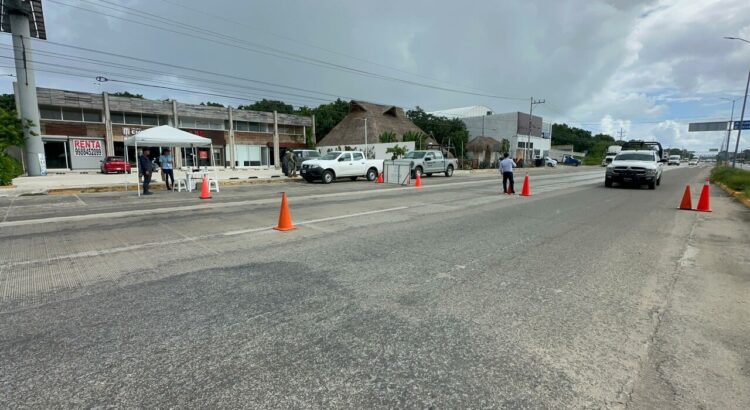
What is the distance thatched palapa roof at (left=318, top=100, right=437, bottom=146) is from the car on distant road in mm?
34084

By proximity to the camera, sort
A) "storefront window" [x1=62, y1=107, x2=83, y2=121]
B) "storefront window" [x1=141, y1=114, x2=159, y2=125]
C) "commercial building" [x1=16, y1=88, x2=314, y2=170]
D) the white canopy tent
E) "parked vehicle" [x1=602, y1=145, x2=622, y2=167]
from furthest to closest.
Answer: "storefront window" [x1=141, y1=114, x2=159, y2=125] < "parked vehicle" [x1=602, y1=145, x2=622, y2=167] < "storefront window" [x1=62, y1=107, x2=83, y2=121] < "commercial building" [x1=16, y1=88, x2=314, y2=170] < the white canopy tent

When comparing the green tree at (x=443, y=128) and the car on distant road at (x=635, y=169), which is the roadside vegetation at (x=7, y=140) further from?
the green tree at (x=443, y=128)

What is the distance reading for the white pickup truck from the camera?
2086cm

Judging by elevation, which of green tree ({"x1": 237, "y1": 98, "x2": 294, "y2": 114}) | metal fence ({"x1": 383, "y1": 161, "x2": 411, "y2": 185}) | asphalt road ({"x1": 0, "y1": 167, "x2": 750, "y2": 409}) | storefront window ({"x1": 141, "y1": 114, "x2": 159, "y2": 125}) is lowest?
asphalt road ({"x1": 0, "y1": 167, "x2": 750, "y2": 409})

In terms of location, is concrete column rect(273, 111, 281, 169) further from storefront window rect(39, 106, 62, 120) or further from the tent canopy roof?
the tent canopy roof

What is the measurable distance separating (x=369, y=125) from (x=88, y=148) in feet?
105

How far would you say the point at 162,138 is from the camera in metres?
16.0

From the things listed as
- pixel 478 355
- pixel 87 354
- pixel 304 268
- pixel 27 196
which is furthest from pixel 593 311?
pixel 27 196

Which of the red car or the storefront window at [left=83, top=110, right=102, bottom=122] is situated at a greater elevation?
the storefront window at [left=83, top=110, right=102, bottom=122]

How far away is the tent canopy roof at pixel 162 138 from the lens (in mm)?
15523

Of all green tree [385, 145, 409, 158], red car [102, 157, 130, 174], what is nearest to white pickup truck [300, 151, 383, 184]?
green tree [385, 145, 409, 158]

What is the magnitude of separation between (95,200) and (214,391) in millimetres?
14237

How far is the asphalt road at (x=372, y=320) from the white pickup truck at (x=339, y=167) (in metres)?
13.8

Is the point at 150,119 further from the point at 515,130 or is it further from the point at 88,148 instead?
the point at 515,130
